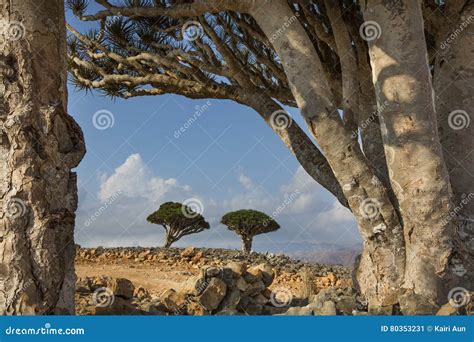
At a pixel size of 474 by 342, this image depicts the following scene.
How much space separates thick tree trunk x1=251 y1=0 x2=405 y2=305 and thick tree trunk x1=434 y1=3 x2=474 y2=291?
870 mm

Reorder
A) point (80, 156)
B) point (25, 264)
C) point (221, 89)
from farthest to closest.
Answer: point (221, 89) → point (80, 156) → point (25, 264)

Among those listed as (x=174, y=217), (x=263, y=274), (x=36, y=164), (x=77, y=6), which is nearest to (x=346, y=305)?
(x=263, y=274)

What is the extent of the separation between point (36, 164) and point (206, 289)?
9.51 feet

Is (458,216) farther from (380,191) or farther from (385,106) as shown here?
(385,106)

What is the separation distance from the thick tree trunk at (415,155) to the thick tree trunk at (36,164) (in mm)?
A: 3402

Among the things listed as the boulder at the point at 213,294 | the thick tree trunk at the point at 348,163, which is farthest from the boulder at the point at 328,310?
the boulder at the point at 213,294

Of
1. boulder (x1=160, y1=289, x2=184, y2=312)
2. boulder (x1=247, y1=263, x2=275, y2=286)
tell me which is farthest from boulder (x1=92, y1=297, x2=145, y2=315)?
boulder (x1=247, y1=263, x2=275, y2=286)

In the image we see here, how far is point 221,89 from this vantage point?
9070 mm

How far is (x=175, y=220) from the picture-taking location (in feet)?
79.7

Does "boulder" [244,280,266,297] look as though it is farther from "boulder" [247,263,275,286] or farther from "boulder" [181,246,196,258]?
"boulder" [181,246,196,258]

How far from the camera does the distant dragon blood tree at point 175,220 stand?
79.5 feet

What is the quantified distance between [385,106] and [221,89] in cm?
384

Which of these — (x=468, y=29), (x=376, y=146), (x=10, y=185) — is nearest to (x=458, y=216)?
(x=376, y=146)

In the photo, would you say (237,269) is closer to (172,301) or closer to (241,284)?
(241,284)
